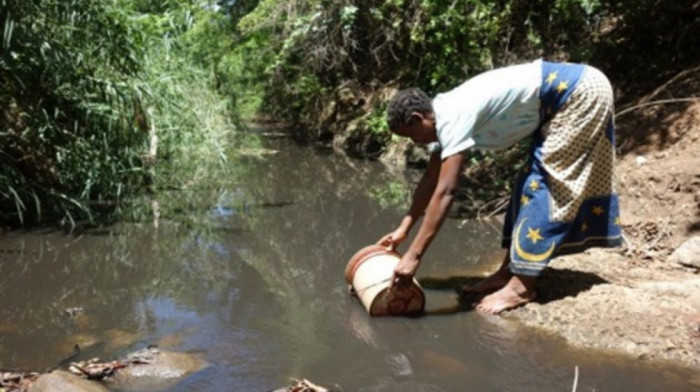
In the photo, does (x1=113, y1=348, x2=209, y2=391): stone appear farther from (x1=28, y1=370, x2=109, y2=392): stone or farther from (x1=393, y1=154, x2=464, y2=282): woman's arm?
(x1=393, y1=154, x2=464, y2=282): woman's arm

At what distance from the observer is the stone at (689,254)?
165 inches

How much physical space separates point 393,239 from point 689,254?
6.26 feet

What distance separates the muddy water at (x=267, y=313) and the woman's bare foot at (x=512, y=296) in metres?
0.09

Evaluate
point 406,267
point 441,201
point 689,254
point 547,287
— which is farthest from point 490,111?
point 689,254

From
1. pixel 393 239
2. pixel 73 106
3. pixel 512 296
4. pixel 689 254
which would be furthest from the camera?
pixel 73 106

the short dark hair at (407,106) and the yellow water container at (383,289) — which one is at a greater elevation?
the short dark hair at (407,106)

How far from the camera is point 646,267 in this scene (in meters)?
4.29

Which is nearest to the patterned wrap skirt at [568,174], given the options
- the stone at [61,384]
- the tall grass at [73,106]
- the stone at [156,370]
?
the stone at [156,370]

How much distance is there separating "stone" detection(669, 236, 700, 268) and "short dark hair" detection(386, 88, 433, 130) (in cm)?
204

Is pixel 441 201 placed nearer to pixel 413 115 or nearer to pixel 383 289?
pixel 413 115

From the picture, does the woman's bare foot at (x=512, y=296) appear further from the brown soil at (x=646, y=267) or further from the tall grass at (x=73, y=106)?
the tall grass at (x=73, y=106)

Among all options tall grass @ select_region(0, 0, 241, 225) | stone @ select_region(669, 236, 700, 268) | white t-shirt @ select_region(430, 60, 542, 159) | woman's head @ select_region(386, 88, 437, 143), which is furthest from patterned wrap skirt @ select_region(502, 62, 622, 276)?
tall grass @ select_region(0, 0, 241, 225)

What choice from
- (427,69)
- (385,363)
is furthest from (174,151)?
(385,363)

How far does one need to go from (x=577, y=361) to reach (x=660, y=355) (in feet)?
1.28
